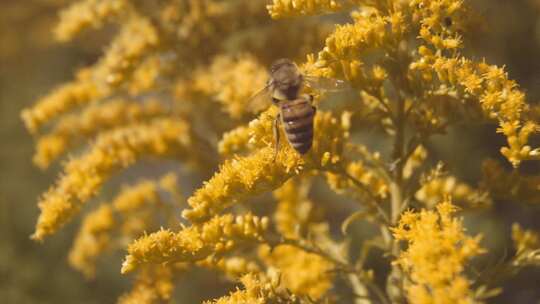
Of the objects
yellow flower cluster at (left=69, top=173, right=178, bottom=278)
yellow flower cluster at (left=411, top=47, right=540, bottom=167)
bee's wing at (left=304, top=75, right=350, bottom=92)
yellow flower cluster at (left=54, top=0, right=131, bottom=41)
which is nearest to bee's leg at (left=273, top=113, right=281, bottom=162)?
bee's wing at (left=304, top=75, right=350, bottom=92)

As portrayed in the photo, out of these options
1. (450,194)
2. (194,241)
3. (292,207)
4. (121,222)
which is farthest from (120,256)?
(450,194)

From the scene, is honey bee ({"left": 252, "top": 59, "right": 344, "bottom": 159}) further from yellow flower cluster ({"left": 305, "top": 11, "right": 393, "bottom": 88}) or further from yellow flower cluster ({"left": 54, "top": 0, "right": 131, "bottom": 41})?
yellow flower cluster ({"left": 54, "top": 0, "right": 131, "bottom": 41})

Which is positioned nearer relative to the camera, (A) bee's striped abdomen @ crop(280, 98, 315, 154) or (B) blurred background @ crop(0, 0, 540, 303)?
(A) bee's striped abdomen @ crop(280, 98, 315, 154)

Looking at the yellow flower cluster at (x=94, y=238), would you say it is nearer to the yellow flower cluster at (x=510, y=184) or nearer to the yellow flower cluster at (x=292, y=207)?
the yellow flower cluster at (x=292, y=207)

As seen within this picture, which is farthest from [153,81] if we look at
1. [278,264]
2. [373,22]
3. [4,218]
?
[4,218]

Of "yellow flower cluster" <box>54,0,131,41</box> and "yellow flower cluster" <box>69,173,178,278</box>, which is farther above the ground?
"yellow flower cluster" <box>54,0,131,41</box>

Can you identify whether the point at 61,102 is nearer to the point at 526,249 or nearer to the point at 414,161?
the point at 414,161

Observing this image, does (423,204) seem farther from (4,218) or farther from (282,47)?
(4,218)
